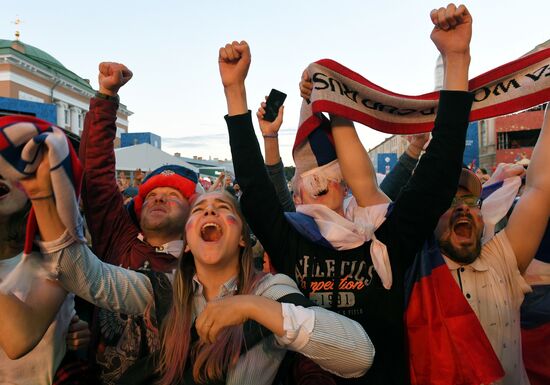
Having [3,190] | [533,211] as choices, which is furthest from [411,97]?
[3,190]

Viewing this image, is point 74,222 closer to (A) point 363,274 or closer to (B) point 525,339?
(A) point 363,274

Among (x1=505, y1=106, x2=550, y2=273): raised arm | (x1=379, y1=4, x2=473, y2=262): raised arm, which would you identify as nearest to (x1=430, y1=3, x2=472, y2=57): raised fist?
(x1=379, y1=4, x2=473, y2=262): raised arm

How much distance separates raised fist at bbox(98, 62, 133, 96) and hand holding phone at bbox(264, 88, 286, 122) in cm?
80

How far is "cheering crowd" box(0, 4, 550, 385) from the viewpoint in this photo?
136cm

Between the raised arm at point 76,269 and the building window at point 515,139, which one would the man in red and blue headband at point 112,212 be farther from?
the building window at point 515,139

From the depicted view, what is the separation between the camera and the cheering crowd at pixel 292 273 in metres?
1.36

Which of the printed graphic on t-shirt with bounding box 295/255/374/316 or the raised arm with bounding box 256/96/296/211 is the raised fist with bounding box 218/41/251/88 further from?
the printed graphic on t-shirt with bounding box 295/255/374/316

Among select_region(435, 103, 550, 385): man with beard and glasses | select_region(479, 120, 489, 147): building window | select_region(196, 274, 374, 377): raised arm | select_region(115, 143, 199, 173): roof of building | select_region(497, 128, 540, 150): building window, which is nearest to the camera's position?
select_region(196, 274, 374, 377): raised arm

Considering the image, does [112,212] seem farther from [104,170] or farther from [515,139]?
[515,139]

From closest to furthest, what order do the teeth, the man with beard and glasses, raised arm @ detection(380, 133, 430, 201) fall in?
the teeth
the man with beard and glasses
raised arm @ detection(380, 133, 430, 201)

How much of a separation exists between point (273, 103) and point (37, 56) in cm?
5121

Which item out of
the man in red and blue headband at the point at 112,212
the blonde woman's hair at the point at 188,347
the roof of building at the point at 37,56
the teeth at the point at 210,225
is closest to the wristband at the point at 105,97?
the man in red and blue headband at the point at 112,212

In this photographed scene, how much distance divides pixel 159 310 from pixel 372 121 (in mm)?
1264

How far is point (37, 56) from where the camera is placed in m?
45.2
